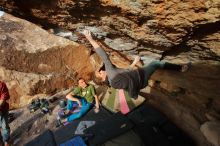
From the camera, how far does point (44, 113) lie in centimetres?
786

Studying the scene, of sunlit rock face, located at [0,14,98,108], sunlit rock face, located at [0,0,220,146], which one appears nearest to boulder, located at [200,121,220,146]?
sunlit rock face, located at [0,0,220,146]

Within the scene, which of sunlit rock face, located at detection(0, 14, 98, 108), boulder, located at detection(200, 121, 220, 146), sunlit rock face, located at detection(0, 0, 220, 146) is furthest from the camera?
sunlit rock face, located at detection(0, 14, 98, 108)

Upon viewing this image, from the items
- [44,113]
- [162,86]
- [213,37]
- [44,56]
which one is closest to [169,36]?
[213,37]

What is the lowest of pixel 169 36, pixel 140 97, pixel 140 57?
pixel 140 97

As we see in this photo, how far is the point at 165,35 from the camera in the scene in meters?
3.27

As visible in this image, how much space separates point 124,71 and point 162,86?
5.45ft

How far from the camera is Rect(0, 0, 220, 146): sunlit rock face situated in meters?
2.70

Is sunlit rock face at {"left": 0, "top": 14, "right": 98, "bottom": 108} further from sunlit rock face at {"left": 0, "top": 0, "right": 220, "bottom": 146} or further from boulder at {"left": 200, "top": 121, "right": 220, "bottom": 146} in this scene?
boulder at {"left": 200, "top": 121, "right": 220, "bottom": 146}

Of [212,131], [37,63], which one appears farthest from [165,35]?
[37,63]

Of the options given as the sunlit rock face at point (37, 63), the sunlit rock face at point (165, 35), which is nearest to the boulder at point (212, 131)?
the sunlit rock face at point (165, 35)

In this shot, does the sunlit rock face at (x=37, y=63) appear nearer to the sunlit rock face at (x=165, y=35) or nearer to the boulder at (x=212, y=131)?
the sunlit rock face at (x=165, y=35)

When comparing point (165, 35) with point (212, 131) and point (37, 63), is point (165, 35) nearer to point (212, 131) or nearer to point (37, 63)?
point (212, 131)

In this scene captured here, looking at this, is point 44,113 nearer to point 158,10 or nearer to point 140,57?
point 140,57

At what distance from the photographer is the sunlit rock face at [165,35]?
2.70 metres
